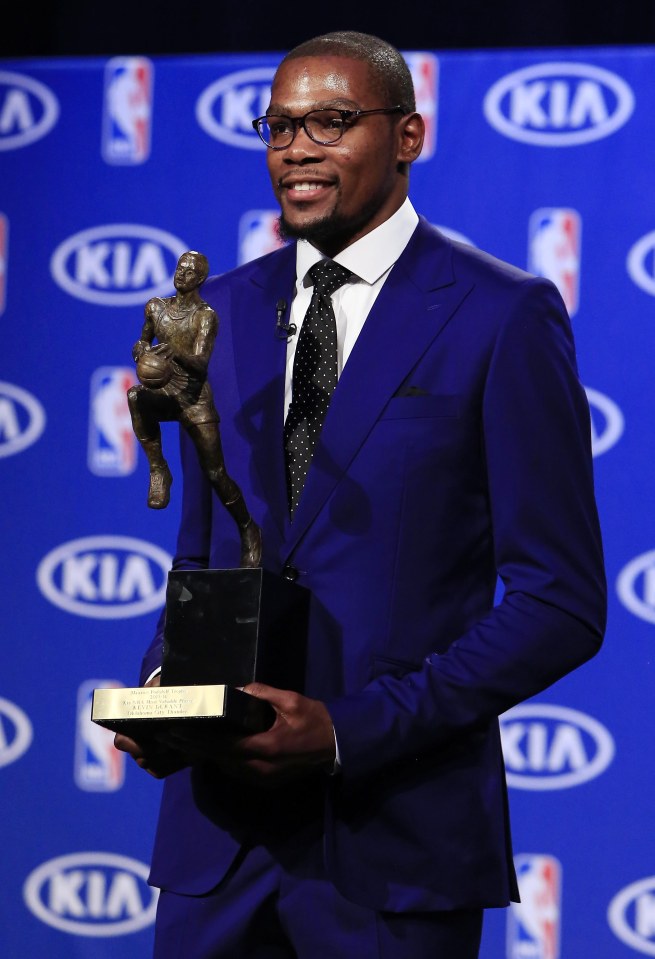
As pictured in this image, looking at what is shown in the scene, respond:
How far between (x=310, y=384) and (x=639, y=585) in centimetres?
164

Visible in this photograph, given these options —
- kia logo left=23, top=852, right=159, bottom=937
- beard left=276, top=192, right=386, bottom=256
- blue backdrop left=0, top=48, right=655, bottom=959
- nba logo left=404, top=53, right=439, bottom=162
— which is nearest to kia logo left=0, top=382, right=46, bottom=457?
blue backdrop left=0, top=48, right=655, bottom=959

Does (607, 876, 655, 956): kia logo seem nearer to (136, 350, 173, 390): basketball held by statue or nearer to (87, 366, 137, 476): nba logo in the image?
(87, 366, 137, 476): nba logo

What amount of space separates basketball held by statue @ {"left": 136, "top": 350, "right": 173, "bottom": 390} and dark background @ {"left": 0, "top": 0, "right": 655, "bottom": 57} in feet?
6.93

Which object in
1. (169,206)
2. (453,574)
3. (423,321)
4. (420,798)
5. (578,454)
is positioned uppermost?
(169,206)

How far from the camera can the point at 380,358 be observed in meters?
1.83

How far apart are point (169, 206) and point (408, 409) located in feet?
6.52

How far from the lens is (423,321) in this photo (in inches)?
72.7

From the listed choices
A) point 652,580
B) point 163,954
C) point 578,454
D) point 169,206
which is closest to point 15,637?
point 169,206

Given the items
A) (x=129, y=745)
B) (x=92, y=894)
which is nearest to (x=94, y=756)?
(x=92, y=894)

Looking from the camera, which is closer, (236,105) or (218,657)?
(218,657)

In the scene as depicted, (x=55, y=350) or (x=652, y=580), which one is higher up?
(x=55, y=350)

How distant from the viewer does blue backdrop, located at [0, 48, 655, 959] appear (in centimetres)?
330

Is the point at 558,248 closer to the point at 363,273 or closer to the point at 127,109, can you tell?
the point at 127,109

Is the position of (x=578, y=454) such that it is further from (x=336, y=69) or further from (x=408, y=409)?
(x=336, y=69)
